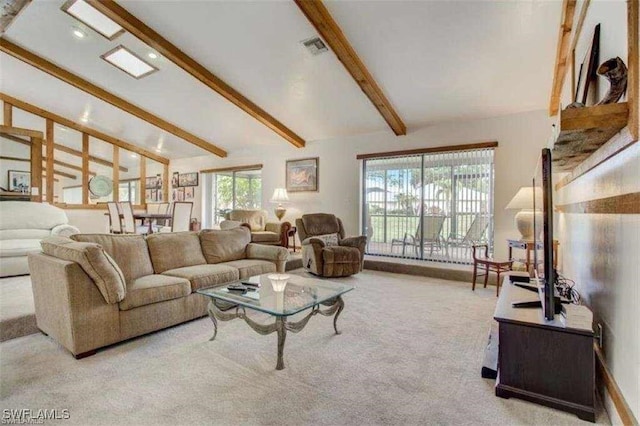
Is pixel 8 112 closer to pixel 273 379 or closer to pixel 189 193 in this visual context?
pixel 189 193

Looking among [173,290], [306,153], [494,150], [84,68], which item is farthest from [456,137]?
[84,68]

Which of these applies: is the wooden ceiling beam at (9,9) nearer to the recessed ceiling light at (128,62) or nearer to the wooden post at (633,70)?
the recessed ceiling light at (128,62)

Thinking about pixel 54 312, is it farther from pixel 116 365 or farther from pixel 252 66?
pixel 252 66

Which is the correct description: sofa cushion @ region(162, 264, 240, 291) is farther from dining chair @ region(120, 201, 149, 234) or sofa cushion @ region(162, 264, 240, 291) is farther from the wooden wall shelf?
dining chair @ region(120, 201, 149, 234)

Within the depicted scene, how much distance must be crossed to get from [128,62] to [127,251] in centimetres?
346

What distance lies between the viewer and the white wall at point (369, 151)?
15.4 ft

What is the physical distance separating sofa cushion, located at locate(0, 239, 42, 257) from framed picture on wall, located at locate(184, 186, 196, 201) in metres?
4.56

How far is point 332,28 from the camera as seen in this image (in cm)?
349

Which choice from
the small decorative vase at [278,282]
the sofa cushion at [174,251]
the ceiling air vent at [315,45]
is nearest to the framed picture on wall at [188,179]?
the sofa cushion at [174,251]

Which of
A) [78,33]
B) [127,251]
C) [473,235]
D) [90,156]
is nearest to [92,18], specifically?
[78,33]

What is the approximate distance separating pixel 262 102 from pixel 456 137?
3194 millimetres

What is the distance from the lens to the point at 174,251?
11.2ft

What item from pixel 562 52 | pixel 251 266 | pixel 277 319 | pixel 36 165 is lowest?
pixel 277 319

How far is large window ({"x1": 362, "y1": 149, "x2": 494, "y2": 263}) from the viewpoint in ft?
16.7
